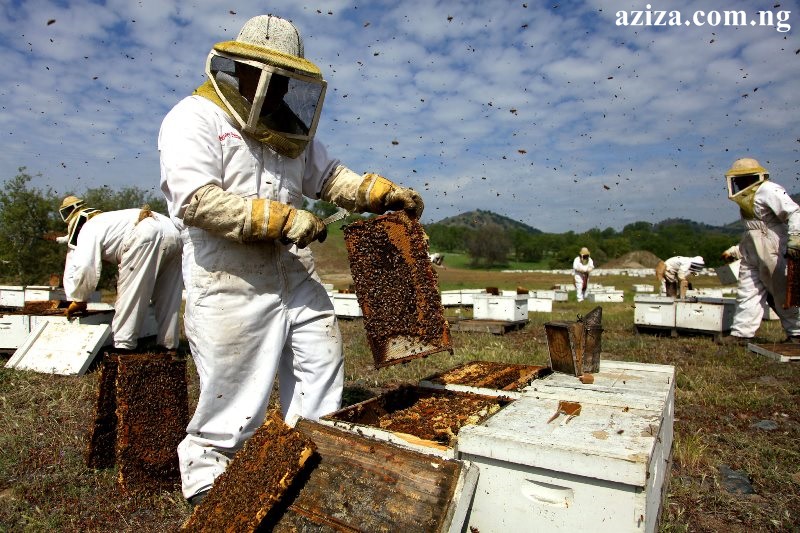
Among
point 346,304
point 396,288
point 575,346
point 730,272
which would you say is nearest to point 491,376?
point 575,346

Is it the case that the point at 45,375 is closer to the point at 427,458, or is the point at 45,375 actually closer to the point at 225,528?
the point at 225,528

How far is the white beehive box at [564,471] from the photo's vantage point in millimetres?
1872

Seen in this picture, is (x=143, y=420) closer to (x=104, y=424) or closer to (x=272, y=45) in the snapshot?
(x=104, y=424)

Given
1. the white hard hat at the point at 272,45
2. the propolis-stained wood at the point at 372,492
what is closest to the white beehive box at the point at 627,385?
the propolis-stained wood at the point at 372,492

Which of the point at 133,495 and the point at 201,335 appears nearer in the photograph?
the point at 201,335

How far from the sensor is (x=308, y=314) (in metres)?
3.10

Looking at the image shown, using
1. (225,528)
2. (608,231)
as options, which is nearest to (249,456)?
(225,528)

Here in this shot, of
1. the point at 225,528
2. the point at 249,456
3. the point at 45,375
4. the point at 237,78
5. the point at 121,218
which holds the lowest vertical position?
the point at 45,375

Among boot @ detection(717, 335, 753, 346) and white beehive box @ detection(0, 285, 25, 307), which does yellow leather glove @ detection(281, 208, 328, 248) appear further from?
white beehive box @ detection(0, 285, 25, 307)

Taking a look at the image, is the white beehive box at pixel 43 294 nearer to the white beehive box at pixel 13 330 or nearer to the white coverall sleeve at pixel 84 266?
the white beehive box at pixel 13 330

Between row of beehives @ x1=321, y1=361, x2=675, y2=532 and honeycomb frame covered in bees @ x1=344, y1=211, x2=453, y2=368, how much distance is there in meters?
0.54

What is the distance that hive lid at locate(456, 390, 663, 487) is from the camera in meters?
1.88

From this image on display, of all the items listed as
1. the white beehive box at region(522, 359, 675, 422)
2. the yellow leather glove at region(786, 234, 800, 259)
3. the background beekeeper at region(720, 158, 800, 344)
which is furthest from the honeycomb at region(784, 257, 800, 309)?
the white beehive box at region(522, 359, 675, 422)

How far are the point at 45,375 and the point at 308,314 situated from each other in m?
4.44
